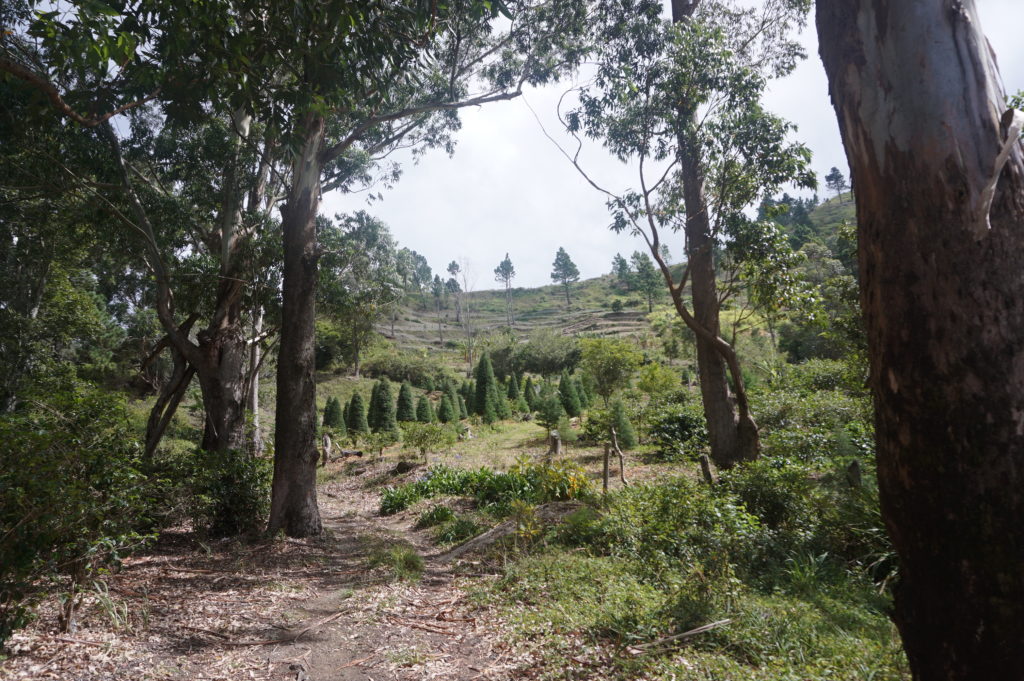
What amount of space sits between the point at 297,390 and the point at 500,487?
4.53 m

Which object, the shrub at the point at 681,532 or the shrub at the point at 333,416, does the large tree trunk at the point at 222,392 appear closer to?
the shrub at the point at 681,532

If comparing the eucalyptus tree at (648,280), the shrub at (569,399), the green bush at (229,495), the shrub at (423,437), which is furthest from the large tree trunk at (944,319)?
the eucalyptus tree at (648,280)

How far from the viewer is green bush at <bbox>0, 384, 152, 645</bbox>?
297cm

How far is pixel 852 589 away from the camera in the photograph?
4289 millimetres

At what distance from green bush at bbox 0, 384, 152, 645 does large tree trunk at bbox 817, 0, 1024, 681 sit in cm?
408

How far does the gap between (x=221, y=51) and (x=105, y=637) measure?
15.6 feet

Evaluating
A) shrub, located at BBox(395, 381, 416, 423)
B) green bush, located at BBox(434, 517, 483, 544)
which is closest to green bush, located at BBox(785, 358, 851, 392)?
green bush, located at BBox(434, 517, 483, 544)

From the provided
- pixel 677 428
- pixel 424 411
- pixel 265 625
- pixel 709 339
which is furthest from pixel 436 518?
pixel 424 411

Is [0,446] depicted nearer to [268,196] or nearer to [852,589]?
[852,589]

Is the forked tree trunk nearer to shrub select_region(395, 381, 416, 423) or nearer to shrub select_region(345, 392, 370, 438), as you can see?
shrub select_region(345, 392, 370, 438)

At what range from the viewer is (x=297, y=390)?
7.10 metres

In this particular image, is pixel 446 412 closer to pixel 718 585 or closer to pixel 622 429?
pixel 622 429

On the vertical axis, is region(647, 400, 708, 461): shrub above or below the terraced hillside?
below

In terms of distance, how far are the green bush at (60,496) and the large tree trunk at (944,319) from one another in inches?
161
